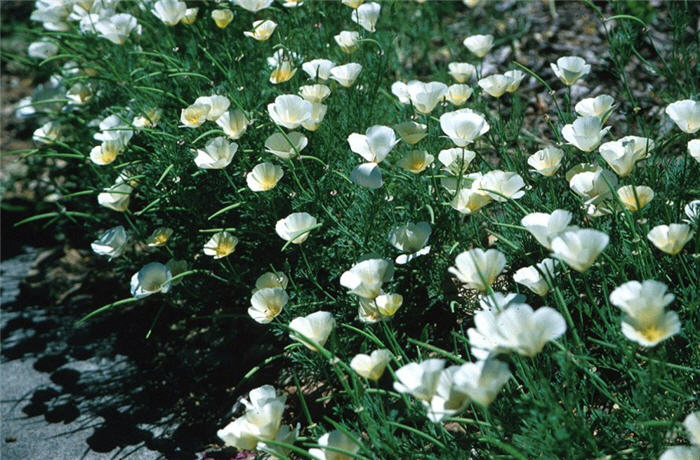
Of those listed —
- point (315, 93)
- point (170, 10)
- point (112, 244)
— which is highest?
point (170, 10)

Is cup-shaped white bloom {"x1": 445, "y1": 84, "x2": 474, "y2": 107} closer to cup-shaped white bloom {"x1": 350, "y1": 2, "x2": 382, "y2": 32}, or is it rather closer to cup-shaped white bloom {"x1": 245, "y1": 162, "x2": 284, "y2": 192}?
cup-shaped white bloom {"x1": 350, "y1": 2, "x2": 382, "y2": 32}

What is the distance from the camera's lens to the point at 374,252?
1.91 m

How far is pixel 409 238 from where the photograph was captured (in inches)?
71.6

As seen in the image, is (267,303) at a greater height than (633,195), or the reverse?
(633,195)

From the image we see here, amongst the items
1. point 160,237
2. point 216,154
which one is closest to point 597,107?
point 216,154

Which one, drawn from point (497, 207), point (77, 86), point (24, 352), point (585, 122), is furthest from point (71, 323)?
point (585, 122)

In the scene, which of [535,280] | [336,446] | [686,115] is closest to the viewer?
[336,446]

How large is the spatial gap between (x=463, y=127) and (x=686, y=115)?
559 millimetres

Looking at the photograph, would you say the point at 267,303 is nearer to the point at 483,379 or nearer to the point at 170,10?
the point at 483,379

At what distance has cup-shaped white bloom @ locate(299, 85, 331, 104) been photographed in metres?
2.09

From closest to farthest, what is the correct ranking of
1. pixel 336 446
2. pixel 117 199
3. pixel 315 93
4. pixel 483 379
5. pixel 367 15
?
pixel 483 379 < pixel 336 446 < pixel 315 93 < pixel 117 199 < pixel 367 15

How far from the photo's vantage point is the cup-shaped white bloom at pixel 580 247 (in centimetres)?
135

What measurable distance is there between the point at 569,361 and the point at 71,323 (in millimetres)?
2097

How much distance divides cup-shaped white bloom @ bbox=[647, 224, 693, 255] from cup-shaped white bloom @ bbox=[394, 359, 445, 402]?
1.74 ft
